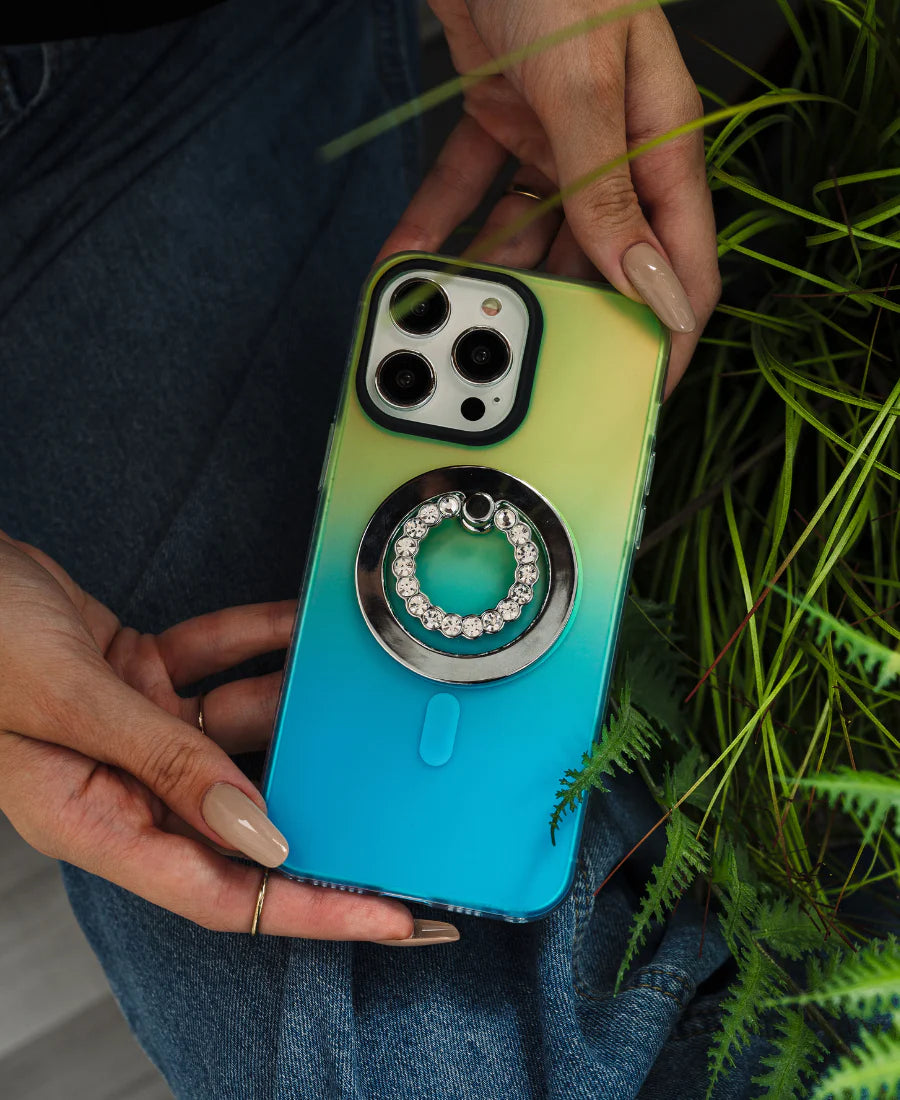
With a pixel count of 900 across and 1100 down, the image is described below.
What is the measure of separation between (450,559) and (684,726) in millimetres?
174

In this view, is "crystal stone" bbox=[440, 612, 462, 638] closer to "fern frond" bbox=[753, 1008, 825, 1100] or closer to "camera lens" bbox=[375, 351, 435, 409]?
"camera lens" bbox=[375, 351, 435, 409]

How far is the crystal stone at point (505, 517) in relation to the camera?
21.2 inches

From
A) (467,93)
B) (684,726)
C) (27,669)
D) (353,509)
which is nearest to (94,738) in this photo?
(27,669)

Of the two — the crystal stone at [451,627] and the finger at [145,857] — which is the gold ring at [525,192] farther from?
the finger at [145,857]

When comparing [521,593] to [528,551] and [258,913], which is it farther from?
[258,913]

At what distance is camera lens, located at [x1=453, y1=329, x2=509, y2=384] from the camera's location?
54 cm

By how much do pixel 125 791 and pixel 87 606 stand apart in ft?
0.47

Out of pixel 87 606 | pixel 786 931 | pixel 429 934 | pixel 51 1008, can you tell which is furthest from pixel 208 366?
pixel 51 1008

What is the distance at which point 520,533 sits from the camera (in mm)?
538

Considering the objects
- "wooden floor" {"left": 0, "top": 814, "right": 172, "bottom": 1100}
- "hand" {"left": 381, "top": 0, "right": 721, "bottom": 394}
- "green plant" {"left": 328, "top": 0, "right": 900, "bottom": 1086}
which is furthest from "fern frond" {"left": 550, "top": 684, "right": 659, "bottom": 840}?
"wooden floor" {"left": 0, "top": 814, "right": 172, "bottom": 1100}

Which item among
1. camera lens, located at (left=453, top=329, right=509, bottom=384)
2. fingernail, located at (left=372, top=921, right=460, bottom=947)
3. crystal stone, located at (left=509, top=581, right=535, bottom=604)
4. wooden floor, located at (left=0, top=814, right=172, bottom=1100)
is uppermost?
camera lens, located at (left=453, top=329, right=509, bottom=384)

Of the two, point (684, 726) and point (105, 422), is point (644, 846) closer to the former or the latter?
point (684, 726)

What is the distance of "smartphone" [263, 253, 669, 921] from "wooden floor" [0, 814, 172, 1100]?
0.54 metres

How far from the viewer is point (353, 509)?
55 centimetres
